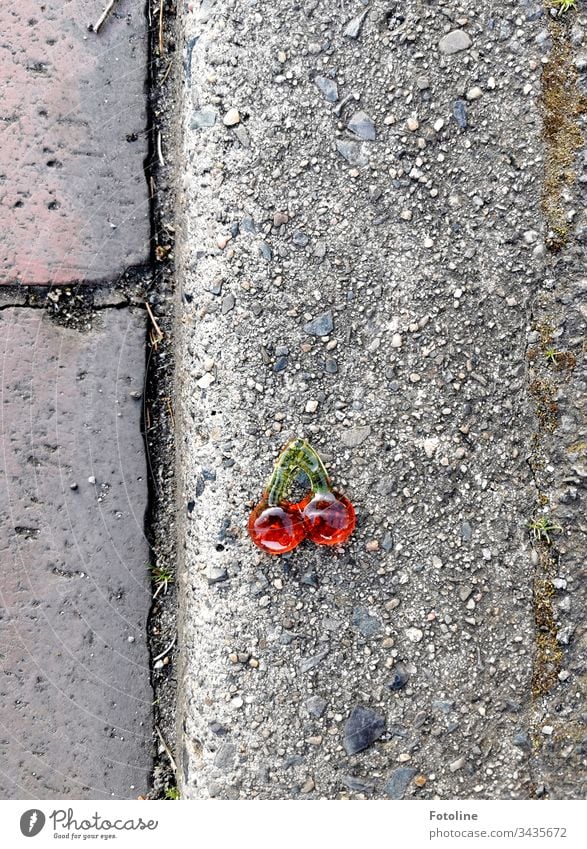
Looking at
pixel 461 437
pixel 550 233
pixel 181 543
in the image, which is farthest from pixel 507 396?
pixel 181 543

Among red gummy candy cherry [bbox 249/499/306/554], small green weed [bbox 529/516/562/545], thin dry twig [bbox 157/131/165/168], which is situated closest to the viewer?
red gummy candy cherry [bbox 249/499/306/554]

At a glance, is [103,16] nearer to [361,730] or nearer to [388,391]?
[388,391]

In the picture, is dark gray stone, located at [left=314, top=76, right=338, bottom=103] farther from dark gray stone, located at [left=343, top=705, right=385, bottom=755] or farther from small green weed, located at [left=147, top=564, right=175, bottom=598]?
dark gray stone, located at [left=343, top=705, right=385, bottom=755]

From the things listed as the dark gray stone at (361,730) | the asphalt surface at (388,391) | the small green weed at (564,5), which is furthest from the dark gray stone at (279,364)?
the small green weed at (564,5)

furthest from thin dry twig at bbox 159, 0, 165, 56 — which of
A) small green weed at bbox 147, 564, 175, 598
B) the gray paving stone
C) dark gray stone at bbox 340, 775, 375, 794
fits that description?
dark gray stone at bbox 340, 775, 375, 794

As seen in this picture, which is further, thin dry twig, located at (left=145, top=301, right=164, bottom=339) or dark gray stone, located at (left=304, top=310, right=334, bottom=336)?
thin dry twig, located at (left=145, top=301, right=164, bottom=339)

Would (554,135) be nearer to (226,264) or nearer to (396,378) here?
(396,378)

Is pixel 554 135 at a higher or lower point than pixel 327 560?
higher
